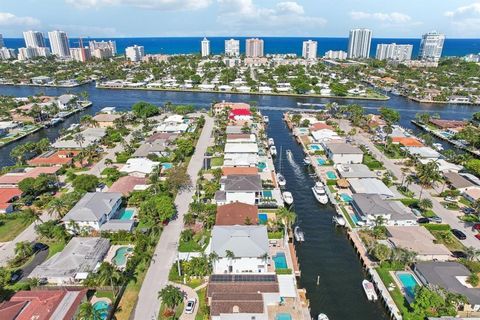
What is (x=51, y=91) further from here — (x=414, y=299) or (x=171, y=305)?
(x=414, y=299)

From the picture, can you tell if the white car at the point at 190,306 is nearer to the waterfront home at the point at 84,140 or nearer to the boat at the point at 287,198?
the boat at the point at 287,198

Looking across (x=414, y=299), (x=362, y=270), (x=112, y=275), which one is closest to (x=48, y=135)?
(x=112, y=275)

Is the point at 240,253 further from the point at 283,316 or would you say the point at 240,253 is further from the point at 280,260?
the point at 283,316

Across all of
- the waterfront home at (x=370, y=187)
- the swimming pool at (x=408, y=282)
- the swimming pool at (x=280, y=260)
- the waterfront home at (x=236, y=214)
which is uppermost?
the waterfront home at (x=236, y=214)

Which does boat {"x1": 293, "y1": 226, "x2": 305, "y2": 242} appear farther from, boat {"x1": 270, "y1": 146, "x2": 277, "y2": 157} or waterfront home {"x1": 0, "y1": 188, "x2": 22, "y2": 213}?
waterfront home {"x1": 0, "y1": 188, "x2": 22, "y2": 213}

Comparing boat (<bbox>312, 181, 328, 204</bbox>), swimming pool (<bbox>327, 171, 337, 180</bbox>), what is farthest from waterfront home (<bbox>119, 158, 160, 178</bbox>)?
swimming pool (<bbox>327, 171, 337, 180</bbox>)

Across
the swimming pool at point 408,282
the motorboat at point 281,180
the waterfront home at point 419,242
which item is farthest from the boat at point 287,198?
the swimming pool at point 408,282

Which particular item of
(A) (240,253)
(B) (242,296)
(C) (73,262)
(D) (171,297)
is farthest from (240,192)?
(C) (73,262)
